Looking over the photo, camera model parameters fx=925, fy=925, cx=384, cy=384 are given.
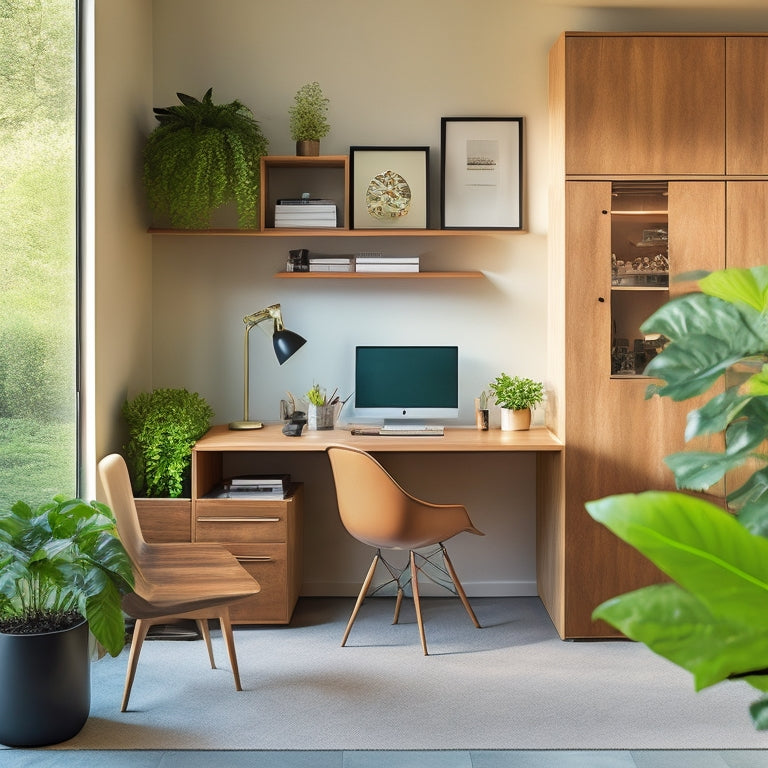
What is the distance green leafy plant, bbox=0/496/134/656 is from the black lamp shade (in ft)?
4.75

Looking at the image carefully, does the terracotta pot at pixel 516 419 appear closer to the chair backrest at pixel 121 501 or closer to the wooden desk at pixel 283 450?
the wooden desk at pixel 283 450

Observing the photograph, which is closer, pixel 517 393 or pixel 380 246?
pixel 517 393

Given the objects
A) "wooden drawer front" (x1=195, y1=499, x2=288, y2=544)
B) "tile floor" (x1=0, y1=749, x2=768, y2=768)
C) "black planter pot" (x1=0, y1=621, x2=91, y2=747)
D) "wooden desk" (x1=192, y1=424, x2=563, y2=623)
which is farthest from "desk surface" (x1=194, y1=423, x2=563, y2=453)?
"tile floor" (x1=0, y1=749, x2=768, y2=768)

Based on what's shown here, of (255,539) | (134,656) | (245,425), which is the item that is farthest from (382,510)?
(134,656)

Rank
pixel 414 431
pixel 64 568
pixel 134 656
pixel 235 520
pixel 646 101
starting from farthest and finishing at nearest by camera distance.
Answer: pixel 414 431, pixel 235 520, pixel 646 101, pixel 134 656, pixel 64 568

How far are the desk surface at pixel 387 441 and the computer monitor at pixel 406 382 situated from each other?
0.51 feet

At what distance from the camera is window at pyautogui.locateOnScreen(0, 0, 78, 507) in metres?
3.00

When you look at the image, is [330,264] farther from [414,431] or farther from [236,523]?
[236,523]

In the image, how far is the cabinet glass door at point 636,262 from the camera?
3.87 m

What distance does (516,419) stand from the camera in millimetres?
4242

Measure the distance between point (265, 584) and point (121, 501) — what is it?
32.5 inches

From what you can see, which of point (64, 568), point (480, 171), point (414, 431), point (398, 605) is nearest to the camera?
point (64, 568)

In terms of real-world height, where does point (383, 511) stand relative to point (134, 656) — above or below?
above

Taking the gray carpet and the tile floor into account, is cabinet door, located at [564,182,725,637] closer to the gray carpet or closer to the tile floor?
the gray carpet
